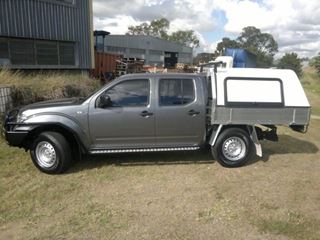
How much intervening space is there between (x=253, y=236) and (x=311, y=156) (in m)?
4.38

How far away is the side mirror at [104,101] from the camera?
21.0ft

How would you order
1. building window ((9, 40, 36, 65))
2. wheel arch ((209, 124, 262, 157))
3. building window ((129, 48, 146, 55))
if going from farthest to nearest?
building window ((129, 48, 146, 55))
building window ((9, 40, 36, 65))
wheel arch ((209, 124, 262, 157))

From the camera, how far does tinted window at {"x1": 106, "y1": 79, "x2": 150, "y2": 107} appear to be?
655 centimetres

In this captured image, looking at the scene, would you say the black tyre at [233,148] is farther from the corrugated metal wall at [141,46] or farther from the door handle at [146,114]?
the corrugated metal wall at [141,46]

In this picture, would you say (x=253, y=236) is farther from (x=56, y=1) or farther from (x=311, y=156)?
(x=56, y=1)

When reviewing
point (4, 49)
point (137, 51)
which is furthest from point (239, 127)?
point (137, 51)

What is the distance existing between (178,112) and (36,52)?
989cm

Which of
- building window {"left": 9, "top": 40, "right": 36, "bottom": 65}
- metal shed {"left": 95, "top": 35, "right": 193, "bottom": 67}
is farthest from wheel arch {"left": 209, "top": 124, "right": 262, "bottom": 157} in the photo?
metal shed {"left": 95, "top": 35, "right": 193, "bottom": 67}

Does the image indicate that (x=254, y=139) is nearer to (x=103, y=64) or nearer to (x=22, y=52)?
(x=22, y=52)

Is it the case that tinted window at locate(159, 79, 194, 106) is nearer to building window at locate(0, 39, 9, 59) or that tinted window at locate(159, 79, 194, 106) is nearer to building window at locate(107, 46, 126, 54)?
building window at locate(0, 39, 9, 59)

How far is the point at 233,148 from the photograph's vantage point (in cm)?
705

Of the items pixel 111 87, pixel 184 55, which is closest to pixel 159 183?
pixel 111 87

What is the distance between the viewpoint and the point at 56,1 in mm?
14812

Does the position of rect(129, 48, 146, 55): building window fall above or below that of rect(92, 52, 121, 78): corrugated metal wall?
above
